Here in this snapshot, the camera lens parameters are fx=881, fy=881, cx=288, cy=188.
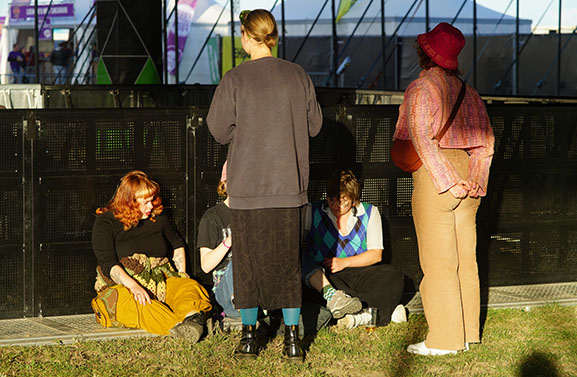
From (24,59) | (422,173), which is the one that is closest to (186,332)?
(422,173)

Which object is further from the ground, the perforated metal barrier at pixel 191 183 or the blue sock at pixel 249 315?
the perforated metal barrier at pixel 191 183

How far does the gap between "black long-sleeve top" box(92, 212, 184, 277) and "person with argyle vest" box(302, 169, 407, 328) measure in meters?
0.97

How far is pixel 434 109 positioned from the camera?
4621 mm

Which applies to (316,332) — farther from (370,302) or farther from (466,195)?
(466,195)

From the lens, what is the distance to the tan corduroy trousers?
4.76 m

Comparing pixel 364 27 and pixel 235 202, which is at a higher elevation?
pixel 364 27

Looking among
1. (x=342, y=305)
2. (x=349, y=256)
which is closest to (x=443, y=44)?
(x=342, y=305)

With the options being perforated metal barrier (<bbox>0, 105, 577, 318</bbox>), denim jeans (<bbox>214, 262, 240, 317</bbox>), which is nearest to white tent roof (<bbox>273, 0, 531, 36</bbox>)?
perforated metal barrier (<bbox>0, 105, 577, 318</bbox>)

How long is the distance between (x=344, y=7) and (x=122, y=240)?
20.9 metres

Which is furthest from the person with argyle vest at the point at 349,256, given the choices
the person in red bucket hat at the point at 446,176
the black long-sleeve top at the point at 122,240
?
the black long-sleeve top at the point at 122,240

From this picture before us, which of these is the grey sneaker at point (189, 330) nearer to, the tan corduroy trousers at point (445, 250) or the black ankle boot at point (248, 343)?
the black ankle boot at point (248, 343)

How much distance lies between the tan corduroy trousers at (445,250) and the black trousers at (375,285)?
774mm

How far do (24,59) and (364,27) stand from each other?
11.4 m

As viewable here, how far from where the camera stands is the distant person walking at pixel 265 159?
448 centimetres
